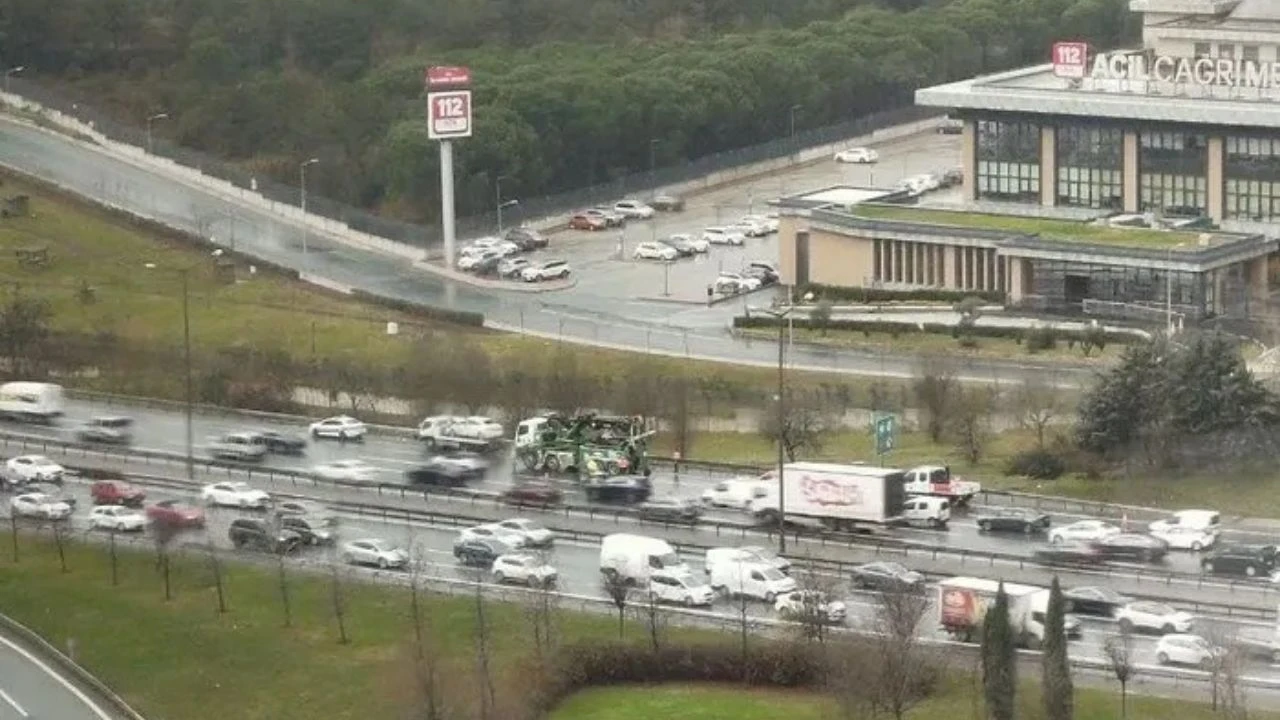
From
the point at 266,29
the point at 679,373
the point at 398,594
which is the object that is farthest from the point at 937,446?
the point at 266,29

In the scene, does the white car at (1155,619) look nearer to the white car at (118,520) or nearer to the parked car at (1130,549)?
the parked car at (1130,549)

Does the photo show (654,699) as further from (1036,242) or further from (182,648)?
(1036,242)

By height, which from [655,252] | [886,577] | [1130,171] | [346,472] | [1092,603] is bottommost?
[346,472]

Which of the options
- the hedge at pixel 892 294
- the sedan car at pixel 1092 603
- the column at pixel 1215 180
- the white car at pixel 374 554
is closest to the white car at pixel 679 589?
the white car at pixel 374 554

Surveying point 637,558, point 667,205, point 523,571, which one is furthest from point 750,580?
point 667,205

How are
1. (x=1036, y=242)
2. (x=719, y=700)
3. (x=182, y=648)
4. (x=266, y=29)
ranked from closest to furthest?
1. (x=719, y=700)
2. (x=182, y=648)
3. (x=1036, y=242)
4. (x=266, y=29)

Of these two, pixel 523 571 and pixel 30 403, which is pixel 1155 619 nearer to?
pixel 523 571
